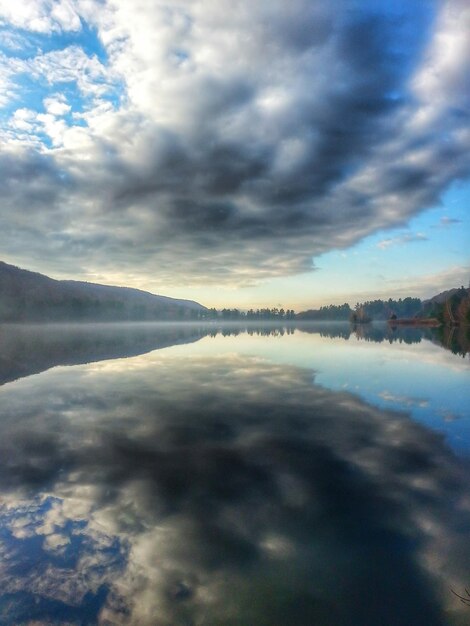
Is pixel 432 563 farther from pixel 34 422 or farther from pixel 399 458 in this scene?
pixel 34 422

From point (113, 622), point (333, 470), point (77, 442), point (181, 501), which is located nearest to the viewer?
point (113, 622)

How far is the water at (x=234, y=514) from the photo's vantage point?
5027 millimetres

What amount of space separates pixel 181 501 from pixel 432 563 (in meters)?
4.68

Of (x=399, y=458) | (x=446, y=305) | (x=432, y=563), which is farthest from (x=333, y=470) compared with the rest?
(x=446, y=305)

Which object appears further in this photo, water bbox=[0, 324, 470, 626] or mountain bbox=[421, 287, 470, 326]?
mountain bbox=[421, 287, 470, 326]

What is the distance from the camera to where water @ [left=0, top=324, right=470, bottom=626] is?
503cm

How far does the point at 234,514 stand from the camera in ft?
23.6

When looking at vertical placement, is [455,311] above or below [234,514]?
above

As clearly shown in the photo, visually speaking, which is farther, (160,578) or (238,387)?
(238,387)

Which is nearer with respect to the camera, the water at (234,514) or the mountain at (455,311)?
the water at (234,514)

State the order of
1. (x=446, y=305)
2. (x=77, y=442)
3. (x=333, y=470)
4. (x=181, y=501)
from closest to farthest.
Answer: (x=181, y=501), (x=333, y=470), (x=77, y=442), (x=446, y=305)

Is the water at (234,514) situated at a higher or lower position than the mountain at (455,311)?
lower

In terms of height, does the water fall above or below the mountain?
below

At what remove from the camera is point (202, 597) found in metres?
5.12
